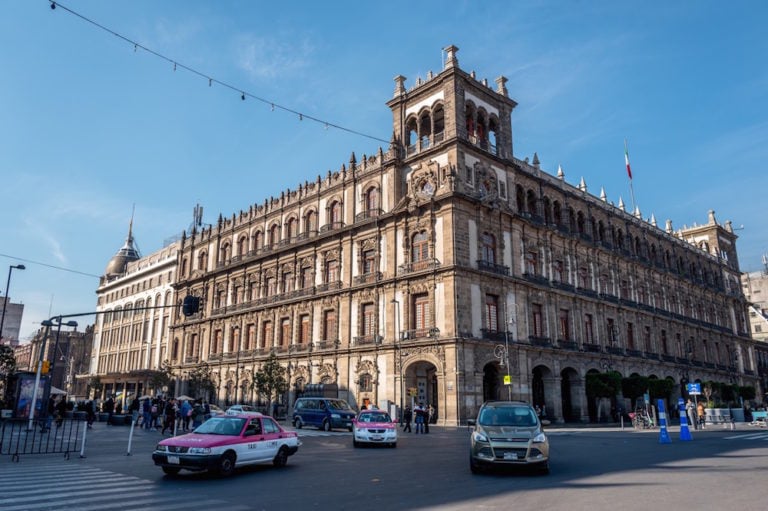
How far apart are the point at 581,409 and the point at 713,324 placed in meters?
34.6

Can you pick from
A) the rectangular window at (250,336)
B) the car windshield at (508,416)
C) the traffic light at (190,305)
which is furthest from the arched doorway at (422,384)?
the car windshield at (508,416)

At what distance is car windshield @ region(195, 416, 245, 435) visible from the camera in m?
13.6

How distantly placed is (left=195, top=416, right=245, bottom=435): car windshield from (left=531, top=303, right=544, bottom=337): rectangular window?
2907 centimetres

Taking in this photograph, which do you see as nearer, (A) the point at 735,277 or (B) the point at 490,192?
(B) the point at 490,192

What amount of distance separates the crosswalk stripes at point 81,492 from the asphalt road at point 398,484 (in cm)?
2

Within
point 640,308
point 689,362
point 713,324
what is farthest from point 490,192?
point 713,324

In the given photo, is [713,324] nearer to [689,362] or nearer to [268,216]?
[689,362]

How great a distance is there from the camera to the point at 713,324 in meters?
64.8

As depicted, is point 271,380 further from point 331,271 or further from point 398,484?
point 398,484

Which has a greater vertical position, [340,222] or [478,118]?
[478,118]

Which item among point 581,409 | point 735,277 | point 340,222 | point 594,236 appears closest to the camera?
point 581,409

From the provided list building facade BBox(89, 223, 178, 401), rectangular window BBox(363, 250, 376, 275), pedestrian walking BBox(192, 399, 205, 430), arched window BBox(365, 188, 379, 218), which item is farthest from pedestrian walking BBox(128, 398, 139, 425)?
building facade BBox(89, 223, 178, 401)

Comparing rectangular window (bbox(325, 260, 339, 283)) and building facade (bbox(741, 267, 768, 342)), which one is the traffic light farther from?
building facade (bbox(741, 267, 768, 342))

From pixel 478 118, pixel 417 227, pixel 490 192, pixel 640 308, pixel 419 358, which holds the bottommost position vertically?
pixel 419 358
